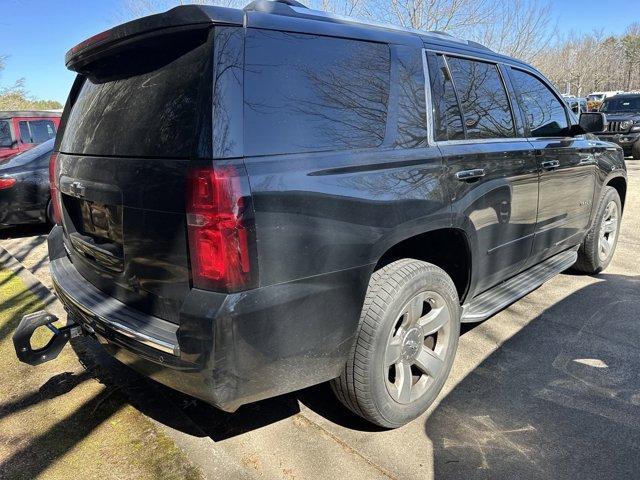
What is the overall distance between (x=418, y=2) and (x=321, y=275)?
45.0ft

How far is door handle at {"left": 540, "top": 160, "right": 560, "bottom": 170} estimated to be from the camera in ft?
11.6

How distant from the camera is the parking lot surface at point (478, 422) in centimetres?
232

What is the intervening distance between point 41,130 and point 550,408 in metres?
11.4

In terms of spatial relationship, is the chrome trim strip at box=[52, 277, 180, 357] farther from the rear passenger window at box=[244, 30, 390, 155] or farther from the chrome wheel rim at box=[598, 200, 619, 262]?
the chrome wheel rim at box=[598, 200, 619, 262]

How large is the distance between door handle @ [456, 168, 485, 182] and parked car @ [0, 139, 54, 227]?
6.40 m

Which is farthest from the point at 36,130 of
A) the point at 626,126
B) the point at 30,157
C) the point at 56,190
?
the point at 626,126

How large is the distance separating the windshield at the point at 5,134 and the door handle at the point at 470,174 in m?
10.6

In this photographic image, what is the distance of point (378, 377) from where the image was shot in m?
2.36

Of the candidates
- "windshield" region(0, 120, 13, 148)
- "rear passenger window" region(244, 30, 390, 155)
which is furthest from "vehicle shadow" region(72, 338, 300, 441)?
"windshield" region(0, 120, 13, 148)

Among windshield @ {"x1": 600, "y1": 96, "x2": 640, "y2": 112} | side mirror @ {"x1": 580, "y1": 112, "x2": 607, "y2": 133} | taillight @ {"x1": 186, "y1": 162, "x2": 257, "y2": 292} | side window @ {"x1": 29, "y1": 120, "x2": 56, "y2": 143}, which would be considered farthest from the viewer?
windshield @ {"x1": 600, "y1": 96, "x2": 640, "y2": 112}

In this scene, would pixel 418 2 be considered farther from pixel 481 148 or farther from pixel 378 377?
pixel 378 377

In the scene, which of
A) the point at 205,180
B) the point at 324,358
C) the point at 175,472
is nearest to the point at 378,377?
the point at 324,358

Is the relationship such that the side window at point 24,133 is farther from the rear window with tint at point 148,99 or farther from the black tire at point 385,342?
the black tire at point 385,342

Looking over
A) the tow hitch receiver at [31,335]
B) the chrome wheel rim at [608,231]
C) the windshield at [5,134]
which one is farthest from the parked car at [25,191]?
the chrome wheel rim at [608,231]
